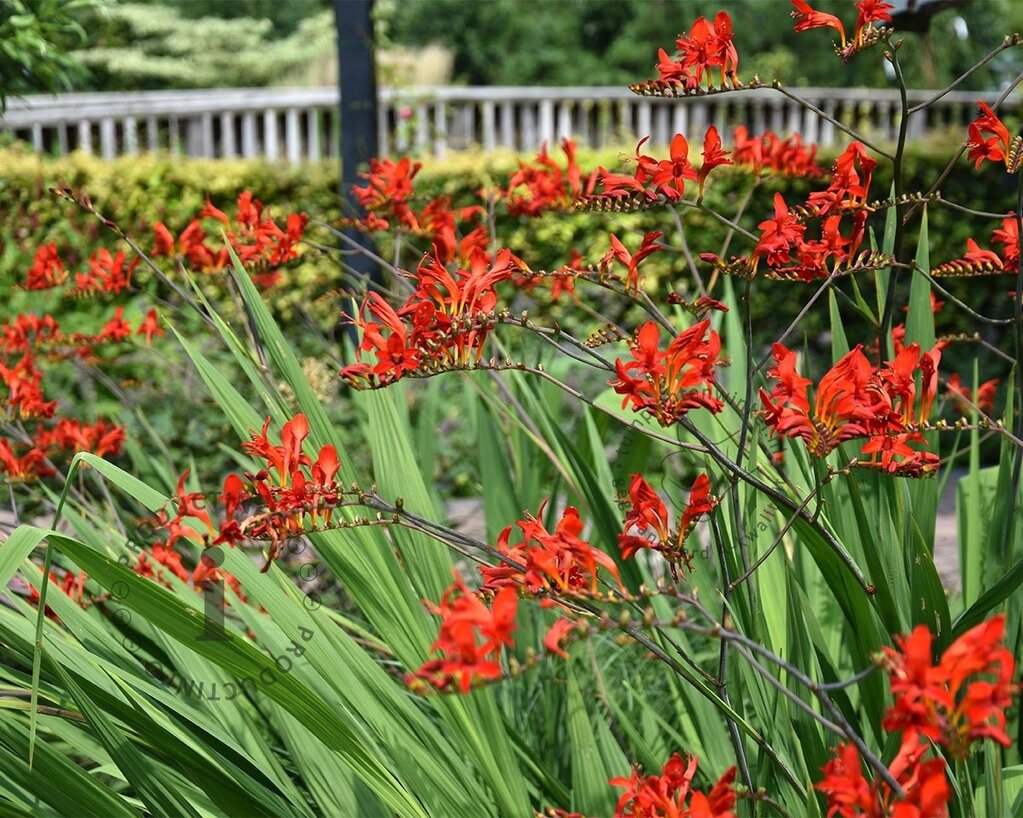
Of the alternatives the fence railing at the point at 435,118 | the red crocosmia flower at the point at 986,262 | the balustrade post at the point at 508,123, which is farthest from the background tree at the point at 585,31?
the red crocosmia flower at the point at 986,262

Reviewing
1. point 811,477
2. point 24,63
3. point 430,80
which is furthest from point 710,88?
point 430,80

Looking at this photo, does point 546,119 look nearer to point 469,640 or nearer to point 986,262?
point 986,262

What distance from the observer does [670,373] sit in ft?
3.67

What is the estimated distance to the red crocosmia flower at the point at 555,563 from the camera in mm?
978

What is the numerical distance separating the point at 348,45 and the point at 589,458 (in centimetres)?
291

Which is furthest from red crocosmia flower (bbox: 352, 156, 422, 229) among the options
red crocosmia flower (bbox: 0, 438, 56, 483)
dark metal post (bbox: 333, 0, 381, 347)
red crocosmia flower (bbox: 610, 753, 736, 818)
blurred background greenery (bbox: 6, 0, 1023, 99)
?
blurred background greenery (bbox: 6, 0, 1023, 99)

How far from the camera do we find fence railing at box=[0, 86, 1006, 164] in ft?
29.8

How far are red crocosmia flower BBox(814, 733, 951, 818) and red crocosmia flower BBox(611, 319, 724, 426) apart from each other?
1.12ft

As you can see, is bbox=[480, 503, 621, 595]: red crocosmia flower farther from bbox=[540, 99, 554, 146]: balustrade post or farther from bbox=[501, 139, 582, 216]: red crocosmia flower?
bbox=[540, 99, 554, 146]: balustrade post

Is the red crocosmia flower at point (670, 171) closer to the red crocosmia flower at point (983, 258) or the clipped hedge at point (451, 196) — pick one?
the red crocosmia flower at point (983, 258)

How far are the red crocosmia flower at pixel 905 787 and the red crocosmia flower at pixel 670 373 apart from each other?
34cm

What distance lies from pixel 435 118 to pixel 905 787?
1094 centimetres

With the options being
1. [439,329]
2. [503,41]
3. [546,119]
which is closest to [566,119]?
Result: [546,119]

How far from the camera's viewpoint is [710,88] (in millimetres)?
1409
